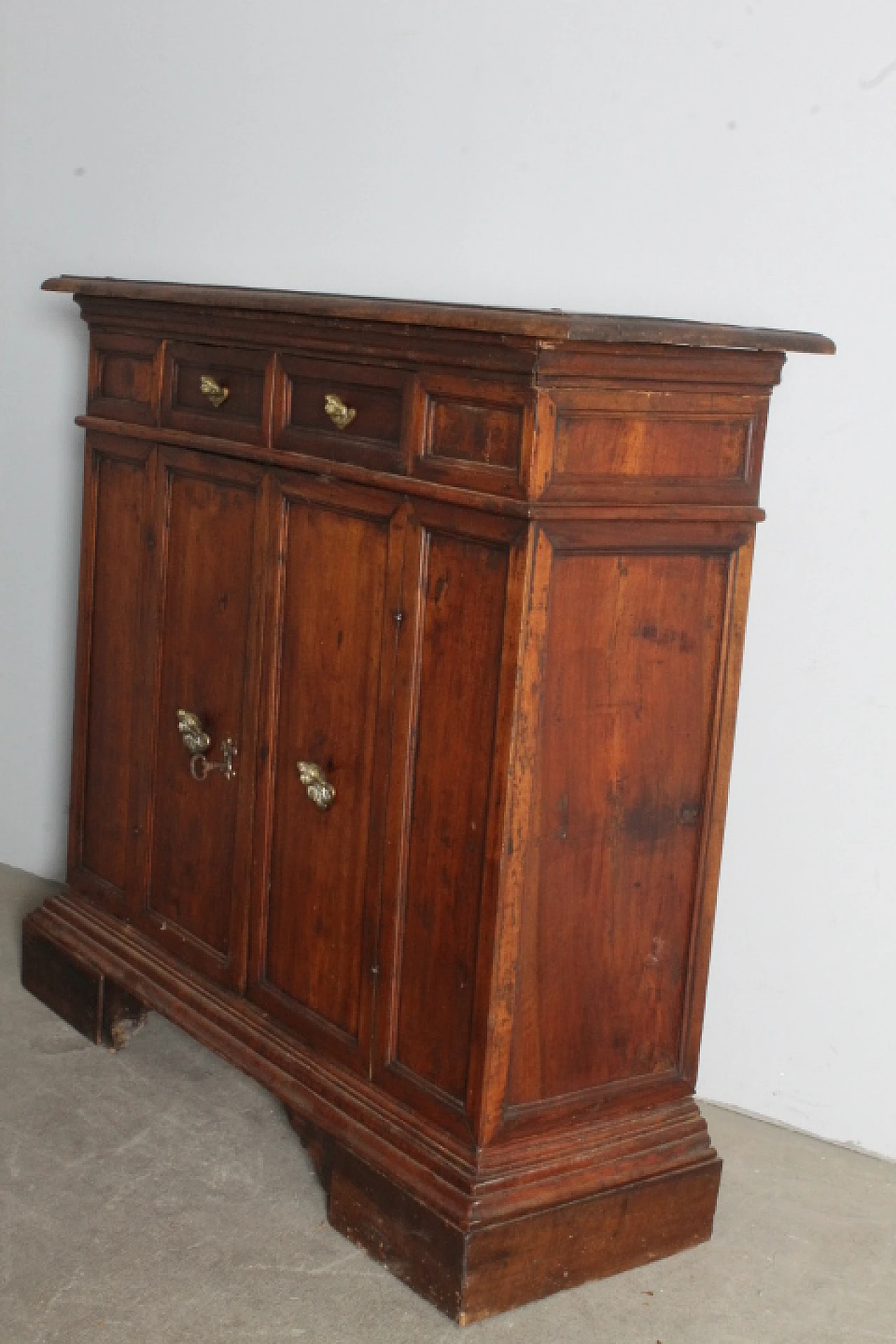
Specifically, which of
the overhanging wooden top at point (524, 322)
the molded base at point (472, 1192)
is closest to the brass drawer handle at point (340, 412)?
the overhanging wooden top at point (524, 322)

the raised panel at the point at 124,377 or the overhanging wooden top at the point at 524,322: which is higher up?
the overhanging wooden top at the point at 524,322

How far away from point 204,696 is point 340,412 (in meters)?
0.67

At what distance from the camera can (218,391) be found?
2.92m

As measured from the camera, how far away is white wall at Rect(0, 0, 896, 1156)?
2.86 meters

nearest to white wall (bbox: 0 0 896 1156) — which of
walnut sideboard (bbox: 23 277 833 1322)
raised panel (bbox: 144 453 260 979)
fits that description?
walnut sideboard (bbox: 23 277 833 1322)

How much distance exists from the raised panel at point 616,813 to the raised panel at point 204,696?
663 millimetres

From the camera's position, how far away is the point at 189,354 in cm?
302

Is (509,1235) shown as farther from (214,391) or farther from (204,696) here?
(214,391)

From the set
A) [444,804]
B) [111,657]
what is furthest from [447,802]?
[111,657]

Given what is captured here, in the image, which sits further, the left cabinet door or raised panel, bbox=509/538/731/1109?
the left cabinet door

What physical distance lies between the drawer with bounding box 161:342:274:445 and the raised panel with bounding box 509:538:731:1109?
28.4 inches

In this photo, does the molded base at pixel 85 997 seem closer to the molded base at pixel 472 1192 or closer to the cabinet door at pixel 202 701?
the cabinet door at pixel 202 701

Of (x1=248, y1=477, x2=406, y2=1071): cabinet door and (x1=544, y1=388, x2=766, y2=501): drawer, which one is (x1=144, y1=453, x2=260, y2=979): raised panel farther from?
(x1=544, y1=388, x2=766, y2=501): drawer

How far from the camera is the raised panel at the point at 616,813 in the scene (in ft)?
7.98
